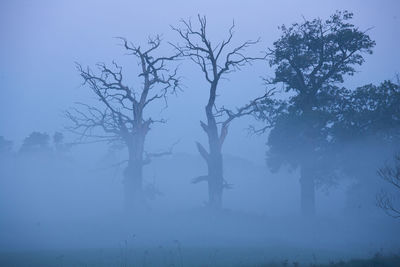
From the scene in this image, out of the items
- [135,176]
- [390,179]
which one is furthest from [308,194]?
[135,176]

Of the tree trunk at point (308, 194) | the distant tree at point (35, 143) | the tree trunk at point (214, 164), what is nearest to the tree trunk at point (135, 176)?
the tree trunk at point (214, 164)

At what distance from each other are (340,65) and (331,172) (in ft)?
26.1

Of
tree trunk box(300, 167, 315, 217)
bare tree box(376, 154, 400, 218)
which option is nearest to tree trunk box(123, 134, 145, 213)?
tree trunk box(300, 167, 315, 217)

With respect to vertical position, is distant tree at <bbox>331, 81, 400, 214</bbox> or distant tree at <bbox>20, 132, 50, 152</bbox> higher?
distant tree at <bbox>20, 132, 50, 152</bbox>

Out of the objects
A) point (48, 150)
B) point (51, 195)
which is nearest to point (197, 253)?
point (51, 195)

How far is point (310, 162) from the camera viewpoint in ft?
88.6

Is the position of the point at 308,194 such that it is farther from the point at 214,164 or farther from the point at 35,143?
the point at 35,143

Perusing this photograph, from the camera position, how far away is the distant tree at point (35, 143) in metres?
66.2

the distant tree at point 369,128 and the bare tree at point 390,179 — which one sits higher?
the distant tree at point 369,128

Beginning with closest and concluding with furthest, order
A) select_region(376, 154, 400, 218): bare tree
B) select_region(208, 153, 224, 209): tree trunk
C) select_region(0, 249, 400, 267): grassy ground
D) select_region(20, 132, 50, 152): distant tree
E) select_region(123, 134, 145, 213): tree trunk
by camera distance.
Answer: select_region(376, 154, 400, 218): bare tree, select_region(0, 249, 400, 267): grassy ground, select_region(208, 153, 224, 209): tree trunk, select_region(123, 134, 145, 213): tree trunk, select_region(20, 132, 50, 152): distant tree

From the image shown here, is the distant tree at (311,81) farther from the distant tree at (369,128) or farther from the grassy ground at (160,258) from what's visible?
the grassy ground at (160,258)

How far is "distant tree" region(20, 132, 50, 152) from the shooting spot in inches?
2606

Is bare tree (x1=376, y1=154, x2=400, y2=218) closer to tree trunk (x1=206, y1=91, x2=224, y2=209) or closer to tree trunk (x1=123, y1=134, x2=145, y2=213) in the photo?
tree trunk (x1=206, y1=91, x2=224, y2=209)

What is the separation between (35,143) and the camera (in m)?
66.6
